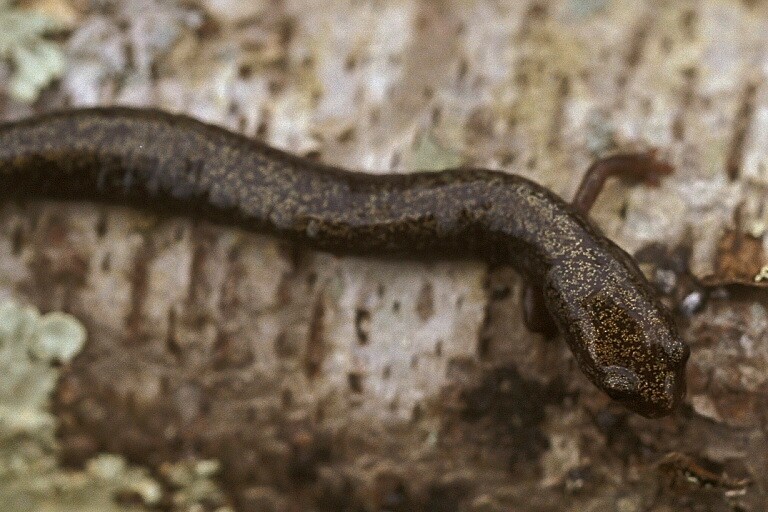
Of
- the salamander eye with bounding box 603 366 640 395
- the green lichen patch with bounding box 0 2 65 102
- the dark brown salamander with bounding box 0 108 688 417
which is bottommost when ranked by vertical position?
the salamander eye with bounding box 603 366 640 395

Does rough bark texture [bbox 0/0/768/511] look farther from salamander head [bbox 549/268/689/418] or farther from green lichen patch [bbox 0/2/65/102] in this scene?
salamander head [bbox 549/268/689/418]

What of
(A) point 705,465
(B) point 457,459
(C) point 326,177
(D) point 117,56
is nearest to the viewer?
(A) point 705,465

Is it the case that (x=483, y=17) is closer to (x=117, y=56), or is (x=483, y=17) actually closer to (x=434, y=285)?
(x=434, y=285)

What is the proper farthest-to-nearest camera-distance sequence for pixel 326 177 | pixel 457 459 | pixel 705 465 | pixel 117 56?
pixel 117 56, pixel 326 177, pixel 457 459, pixel 705 465

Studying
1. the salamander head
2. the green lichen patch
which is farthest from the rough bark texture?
the salamander head

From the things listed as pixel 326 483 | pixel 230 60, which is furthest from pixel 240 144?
pixel 326 483

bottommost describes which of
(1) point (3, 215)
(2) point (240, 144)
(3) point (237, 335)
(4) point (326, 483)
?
(4) point (326, 483)

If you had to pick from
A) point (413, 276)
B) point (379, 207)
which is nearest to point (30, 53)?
point (379, 207)
